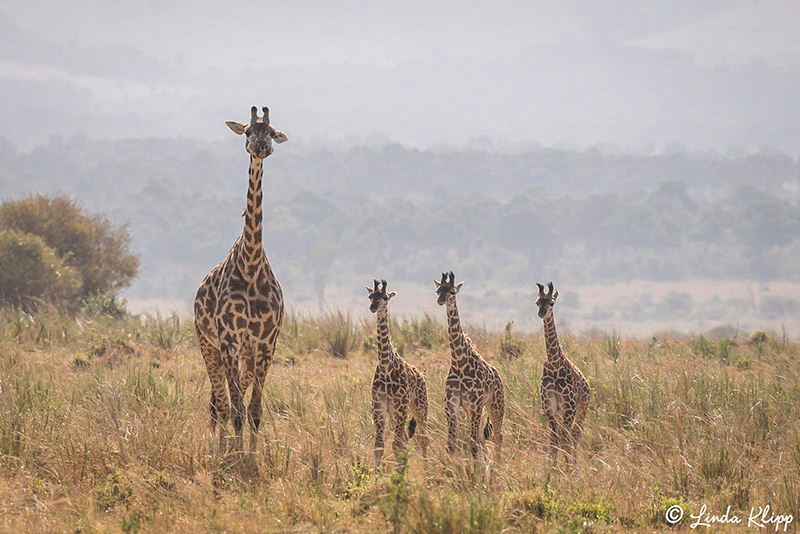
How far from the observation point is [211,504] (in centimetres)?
665

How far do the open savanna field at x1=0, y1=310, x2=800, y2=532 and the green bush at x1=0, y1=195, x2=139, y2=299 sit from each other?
14085 millimetres

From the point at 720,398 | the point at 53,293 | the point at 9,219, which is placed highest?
the point at 9,219

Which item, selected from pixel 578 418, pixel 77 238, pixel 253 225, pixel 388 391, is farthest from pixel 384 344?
pixel 77 238

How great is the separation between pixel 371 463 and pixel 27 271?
1812 centimetres

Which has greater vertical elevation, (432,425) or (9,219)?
(9,219)

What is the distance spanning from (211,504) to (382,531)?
1512 mm

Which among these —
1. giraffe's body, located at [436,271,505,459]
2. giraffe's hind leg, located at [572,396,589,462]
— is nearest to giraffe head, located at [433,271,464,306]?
giraffe's body, located at [436,271,505,459]

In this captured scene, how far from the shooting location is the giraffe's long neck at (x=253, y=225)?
7834 millimetres

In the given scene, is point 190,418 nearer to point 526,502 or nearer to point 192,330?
point 526,502

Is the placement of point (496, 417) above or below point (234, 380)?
below

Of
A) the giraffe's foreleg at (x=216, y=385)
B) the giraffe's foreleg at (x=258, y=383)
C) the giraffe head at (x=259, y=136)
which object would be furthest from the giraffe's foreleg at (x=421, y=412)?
the giraffe head at (x=259, y=136)

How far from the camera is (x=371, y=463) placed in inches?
311

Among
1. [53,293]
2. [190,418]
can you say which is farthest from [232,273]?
[53,293]

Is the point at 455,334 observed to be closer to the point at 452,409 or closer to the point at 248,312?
the point at 452,409
